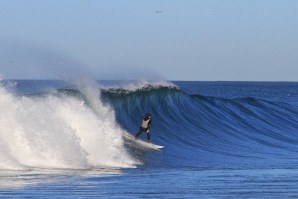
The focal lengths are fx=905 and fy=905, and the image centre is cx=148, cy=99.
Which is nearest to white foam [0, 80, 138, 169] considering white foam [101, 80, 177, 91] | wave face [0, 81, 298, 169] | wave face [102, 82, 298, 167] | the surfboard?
wave face [0, 81, 298, 169]

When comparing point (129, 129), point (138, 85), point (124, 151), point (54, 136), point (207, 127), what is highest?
point (138, 85)

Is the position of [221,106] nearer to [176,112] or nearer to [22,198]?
[176,112]

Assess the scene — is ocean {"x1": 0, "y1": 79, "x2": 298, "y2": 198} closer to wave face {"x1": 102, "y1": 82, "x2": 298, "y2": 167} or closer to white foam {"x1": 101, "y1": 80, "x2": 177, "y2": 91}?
wave face {"x1": 102, "y1": 82, "x2": 298, "y2": 167}

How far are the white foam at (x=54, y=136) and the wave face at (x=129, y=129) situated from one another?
2 centimetres

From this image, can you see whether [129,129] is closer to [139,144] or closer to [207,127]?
[139,144]

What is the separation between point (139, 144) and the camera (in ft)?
79.7

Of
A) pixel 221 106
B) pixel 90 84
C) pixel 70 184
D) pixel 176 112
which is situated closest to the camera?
pixel 70 184

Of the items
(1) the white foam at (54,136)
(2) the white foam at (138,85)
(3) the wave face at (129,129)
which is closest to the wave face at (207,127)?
(3) the wave face at (129,129)

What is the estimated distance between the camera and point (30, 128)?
755 inches

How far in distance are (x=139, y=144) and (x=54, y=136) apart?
17.5 ft

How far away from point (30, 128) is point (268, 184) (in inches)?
230

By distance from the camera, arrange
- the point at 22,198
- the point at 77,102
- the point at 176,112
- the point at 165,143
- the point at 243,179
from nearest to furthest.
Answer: the point at 22,198
the point at 243,179
the point at 77,102
the point at 165,143
the point at 176,112

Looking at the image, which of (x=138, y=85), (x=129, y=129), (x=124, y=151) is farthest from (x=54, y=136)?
(x=138, y=85)

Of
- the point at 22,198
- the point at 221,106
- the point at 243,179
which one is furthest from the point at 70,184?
the point at 221,106
